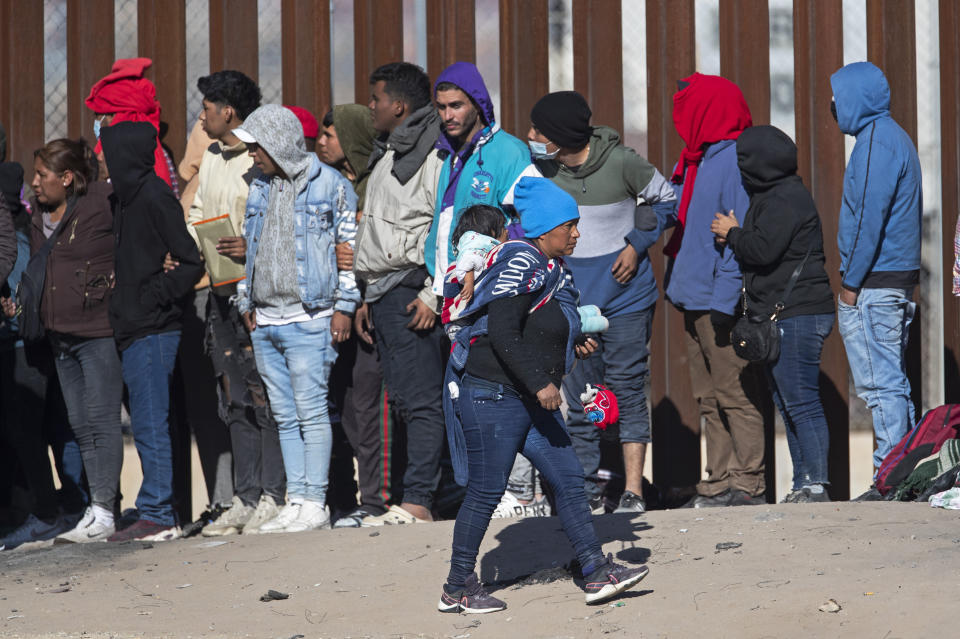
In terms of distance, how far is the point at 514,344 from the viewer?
4.47 metres

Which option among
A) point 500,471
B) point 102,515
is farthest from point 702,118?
point 102,515

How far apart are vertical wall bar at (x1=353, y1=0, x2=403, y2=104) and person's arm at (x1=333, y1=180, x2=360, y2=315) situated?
1336mm

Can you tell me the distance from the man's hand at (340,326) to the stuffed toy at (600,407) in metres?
1.94

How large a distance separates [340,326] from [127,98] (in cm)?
223

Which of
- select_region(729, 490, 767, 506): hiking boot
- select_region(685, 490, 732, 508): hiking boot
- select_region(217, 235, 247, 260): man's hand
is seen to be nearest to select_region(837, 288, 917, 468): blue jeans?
select_region(729, 490, 767, 506): hiking boot

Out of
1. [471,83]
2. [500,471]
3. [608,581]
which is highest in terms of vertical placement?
[471,83]

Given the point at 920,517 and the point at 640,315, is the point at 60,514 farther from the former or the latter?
the point at 920,517

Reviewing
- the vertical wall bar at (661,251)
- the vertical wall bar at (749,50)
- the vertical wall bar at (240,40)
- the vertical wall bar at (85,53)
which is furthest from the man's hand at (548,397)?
the vertical wall bar at (85,53)

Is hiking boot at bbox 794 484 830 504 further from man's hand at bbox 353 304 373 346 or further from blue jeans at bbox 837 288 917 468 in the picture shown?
man's hand at bbox 353 304 373 346

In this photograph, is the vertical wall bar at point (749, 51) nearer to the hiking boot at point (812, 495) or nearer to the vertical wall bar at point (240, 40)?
the hiking boot at point (812, 495)

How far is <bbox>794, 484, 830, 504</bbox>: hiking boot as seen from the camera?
5961mm

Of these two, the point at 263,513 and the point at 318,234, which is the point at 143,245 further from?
the point at 263,513

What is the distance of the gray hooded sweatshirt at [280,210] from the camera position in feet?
20.5

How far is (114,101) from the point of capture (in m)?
7.45
